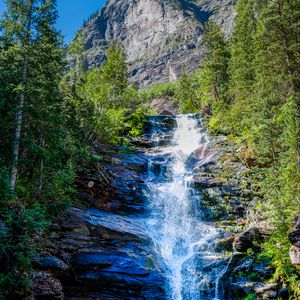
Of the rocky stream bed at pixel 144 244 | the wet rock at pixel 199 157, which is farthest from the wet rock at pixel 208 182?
the wet rock at pixel 199 157

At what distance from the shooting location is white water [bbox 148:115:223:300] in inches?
709

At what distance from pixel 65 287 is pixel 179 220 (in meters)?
9.34

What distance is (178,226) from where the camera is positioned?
73.6ft

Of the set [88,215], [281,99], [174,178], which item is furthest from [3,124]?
[281,99]

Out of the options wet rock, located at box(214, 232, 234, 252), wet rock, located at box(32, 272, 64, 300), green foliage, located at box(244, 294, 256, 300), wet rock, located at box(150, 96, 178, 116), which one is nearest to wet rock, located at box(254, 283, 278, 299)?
green foliage, located at box(244, 294, 256, 300)

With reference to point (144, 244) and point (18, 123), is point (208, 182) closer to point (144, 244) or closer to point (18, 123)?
point (144, 244)

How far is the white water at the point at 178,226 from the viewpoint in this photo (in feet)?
59.1

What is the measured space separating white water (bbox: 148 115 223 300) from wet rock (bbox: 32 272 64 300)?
18.6 feet

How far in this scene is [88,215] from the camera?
786 inches

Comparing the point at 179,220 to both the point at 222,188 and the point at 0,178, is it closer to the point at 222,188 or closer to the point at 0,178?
the point at 222,188

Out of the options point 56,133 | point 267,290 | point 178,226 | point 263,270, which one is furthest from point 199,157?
point 56,133

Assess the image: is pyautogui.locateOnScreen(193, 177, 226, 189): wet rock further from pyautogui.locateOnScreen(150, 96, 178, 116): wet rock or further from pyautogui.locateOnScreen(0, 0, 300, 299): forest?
pyautogui.locateOnScreen(150, 96, 178, 116): wet rock

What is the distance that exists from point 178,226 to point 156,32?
112227 millimetres

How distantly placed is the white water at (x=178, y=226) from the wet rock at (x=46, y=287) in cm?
567
